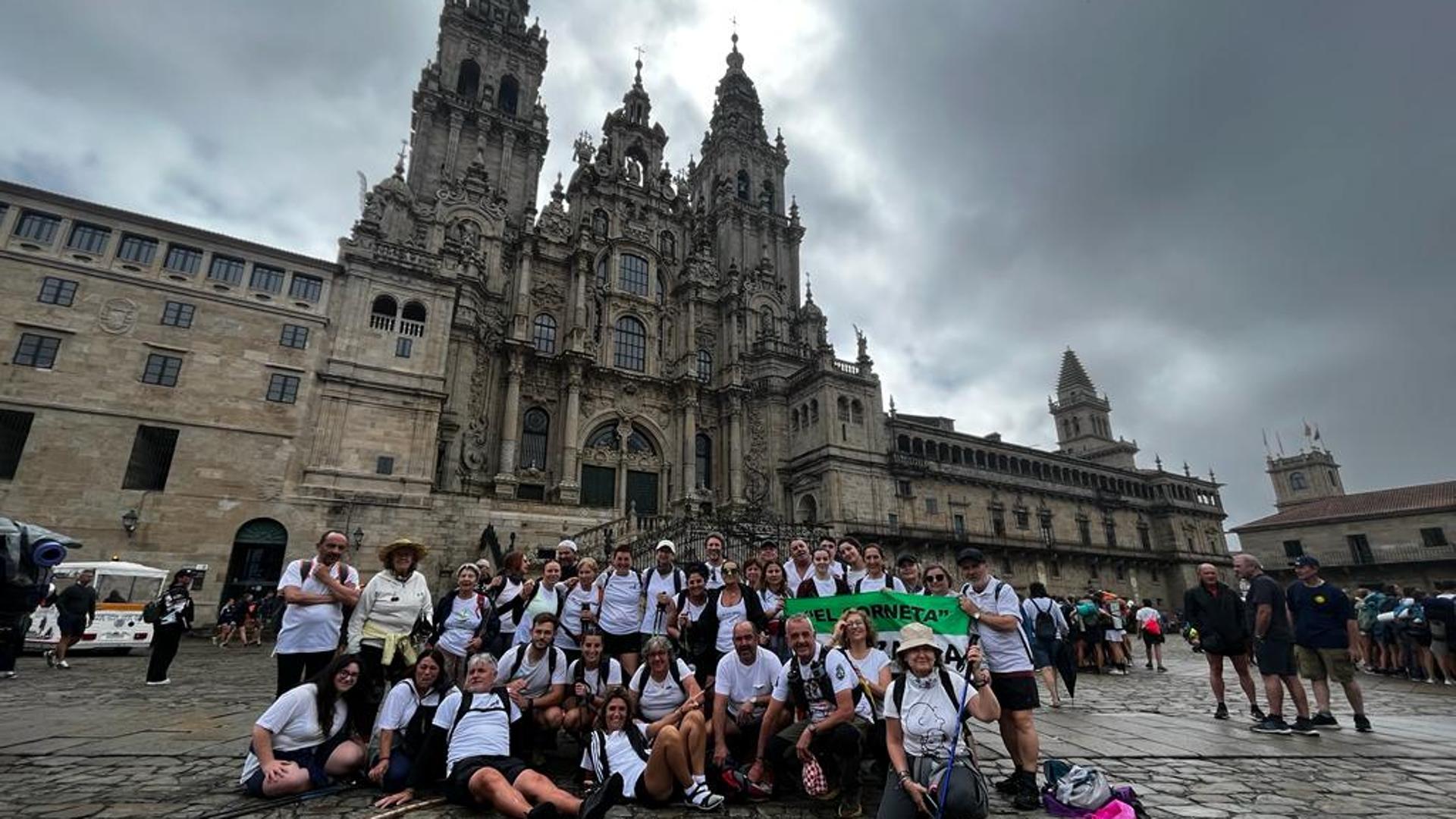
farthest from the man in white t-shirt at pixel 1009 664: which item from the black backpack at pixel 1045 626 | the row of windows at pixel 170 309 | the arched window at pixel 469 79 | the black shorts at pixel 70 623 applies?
the arched window at pixel 469 79

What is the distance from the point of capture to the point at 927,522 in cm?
3416

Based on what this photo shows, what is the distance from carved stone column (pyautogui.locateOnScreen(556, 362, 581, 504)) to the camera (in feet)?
87.9

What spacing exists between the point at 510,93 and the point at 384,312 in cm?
1833

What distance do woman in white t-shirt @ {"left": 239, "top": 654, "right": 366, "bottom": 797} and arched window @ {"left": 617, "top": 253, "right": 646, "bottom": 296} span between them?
29.9 m

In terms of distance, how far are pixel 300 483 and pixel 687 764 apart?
2076cm

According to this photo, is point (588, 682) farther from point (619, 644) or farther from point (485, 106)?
point (485, 106)

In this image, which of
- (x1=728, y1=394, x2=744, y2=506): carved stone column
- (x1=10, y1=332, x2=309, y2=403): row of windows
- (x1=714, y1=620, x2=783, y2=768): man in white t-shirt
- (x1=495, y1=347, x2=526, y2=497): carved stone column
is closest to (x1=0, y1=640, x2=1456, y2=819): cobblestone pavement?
(x1=714, y1=620, x2=783, y2=768): man in white t-shirt

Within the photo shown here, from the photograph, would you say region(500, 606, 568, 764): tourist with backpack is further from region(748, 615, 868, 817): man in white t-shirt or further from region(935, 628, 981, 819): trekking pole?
region(935, 628, 981, 819): trekking pole

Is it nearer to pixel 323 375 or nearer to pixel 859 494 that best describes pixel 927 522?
pixel 859 494

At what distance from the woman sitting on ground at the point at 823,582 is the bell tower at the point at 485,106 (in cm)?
2903

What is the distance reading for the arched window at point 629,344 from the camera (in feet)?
108

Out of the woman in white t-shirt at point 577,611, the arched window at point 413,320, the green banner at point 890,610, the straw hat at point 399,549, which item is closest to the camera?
the green banner at point 890,610

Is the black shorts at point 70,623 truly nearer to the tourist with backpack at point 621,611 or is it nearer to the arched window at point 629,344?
the tourist with backpack at point 621,611

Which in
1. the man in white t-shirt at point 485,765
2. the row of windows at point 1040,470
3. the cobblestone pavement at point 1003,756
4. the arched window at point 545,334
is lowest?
the cobblestone pavement at point 1003,756
